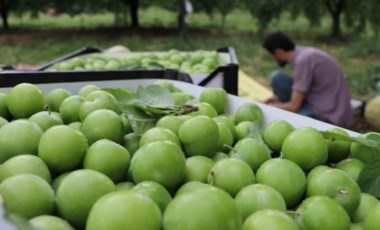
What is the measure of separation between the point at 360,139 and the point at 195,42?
10983 mm

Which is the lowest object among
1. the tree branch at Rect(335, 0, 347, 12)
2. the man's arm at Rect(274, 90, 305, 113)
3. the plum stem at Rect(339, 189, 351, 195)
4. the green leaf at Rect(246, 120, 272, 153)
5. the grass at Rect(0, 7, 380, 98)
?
the grass at Rect(0, 7, 380, 98)

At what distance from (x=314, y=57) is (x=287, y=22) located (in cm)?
1466

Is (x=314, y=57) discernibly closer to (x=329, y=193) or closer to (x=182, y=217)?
(x=329, y=193)

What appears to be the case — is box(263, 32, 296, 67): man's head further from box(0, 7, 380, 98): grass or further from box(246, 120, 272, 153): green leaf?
box(0, 7, 380, 98): grass

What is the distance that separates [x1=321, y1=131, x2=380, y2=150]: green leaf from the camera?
1.35m

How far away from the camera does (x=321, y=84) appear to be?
169 inches

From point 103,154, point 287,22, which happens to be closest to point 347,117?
point 103,154

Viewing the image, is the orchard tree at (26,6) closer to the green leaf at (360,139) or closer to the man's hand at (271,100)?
the man's hand at (271,100)

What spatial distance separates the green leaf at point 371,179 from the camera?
50.0 inches

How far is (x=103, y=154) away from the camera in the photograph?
1.19 metres

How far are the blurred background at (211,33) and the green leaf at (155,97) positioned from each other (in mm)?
7042

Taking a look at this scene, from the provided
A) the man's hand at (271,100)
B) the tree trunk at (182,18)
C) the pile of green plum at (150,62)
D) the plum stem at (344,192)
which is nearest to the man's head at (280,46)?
the man's hand at (271,100)

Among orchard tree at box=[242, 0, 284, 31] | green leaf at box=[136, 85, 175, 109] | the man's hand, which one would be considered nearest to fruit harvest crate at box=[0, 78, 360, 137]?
green leaf at box=[136, 85, 175, 109]

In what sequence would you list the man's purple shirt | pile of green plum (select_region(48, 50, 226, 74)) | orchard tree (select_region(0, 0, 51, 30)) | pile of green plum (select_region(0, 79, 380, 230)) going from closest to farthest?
pile of green plum (select_region(0, 79, 380, 230)), pile of green plum (select_region(48, 50, 226, 74)), the man's purple shirt, orchard tree (select_region(0, 0, 51, 30))
